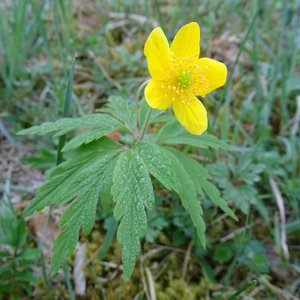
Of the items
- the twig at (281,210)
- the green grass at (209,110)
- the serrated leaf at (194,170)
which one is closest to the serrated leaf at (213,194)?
the serrated leaf at (194,170)

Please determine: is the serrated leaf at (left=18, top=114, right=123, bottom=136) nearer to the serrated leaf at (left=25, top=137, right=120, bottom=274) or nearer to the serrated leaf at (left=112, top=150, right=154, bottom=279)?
the serrated leaf at (left=25, top=137, right=120, bottom=274)

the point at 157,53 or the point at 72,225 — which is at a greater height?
the point at 157,53

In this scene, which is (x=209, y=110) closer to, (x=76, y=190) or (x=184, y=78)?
(x=184, y=78)

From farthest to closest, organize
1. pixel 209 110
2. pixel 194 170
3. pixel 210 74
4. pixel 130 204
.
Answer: pixel 209 110, pixel 194 170, pixel 210 74, pixel 130 204

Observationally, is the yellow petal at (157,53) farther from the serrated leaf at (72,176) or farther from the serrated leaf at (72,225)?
the serrated leaf at (72,225)

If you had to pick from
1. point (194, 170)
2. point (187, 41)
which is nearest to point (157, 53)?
point (187, 41)

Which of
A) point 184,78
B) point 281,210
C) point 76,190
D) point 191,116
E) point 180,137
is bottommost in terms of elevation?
point 281,210

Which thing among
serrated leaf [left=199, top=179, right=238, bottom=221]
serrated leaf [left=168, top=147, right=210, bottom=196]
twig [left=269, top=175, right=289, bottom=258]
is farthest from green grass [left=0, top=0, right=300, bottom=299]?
serrated leaf [left=168, top=147, right=210, bottom=196]

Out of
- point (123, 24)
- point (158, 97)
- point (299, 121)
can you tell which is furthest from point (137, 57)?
point (158, 97)
